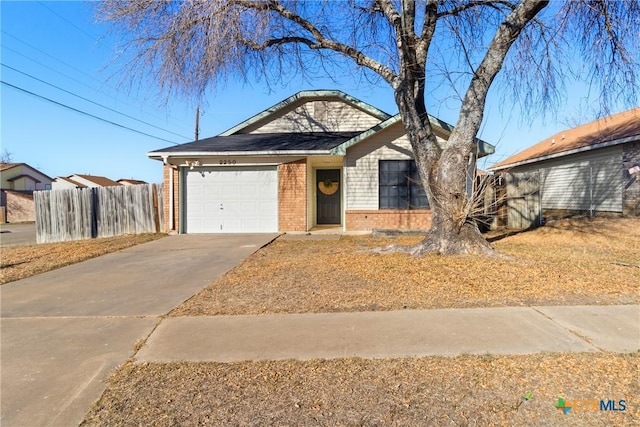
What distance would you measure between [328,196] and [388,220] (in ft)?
11.6

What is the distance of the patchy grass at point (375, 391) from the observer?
2389 mm

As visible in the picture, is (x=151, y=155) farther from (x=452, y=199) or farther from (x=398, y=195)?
(x=452, y=199)

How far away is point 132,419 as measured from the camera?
2.45 meters

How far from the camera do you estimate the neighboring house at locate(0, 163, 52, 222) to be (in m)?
32.2

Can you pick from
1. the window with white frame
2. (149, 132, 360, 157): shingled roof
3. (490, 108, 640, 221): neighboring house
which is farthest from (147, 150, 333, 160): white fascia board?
(490, 108, 640, 221): neighboring house

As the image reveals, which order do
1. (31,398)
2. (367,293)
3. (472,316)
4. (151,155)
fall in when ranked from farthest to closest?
(151,155)
(367,293)
(472,316)
(31,398)

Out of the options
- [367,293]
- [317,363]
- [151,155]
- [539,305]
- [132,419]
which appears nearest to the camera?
[132,419]

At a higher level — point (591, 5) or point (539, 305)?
point (591, 5)

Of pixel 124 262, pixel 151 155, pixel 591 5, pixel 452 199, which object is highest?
pixel 591 5

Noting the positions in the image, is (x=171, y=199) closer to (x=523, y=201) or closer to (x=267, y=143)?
(x=267, y=143)

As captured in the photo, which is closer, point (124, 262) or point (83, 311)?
point (83, 311)

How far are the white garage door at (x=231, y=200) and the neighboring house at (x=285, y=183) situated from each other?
0.12 ft

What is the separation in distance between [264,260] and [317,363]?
502 cm

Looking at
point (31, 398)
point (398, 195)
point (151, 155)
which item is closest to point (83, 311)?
point (31, 398)
